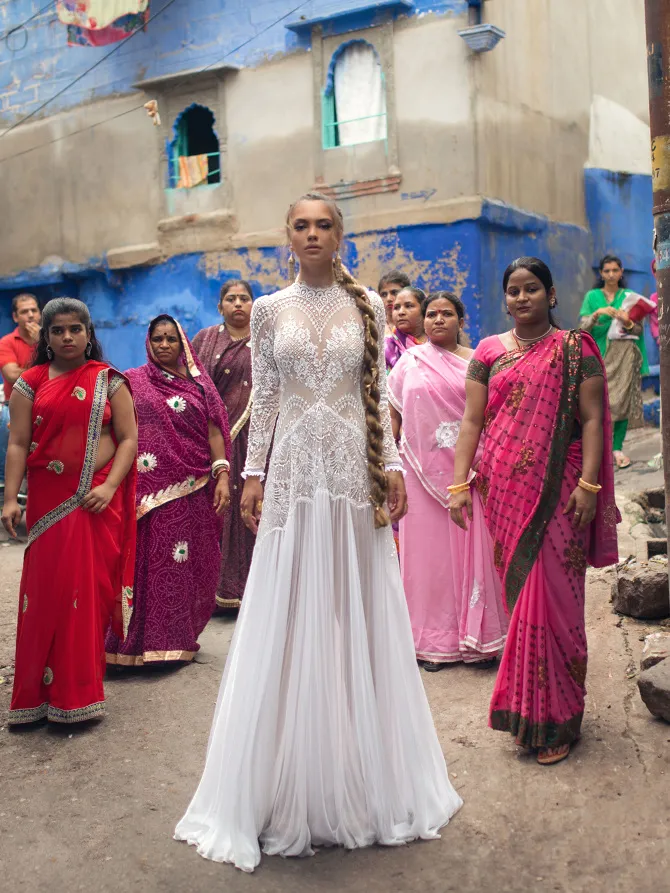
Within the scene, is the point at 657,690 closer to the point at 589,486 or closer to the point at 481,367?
the point at 589,486

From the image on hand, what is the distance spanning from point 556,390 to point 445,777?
1555mm

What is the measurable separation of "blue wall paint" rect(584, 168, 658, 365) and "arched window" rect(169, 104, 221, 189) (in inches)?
206

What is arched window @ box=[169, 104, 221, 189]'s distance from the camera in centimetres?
1417

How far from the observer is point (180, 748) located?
4504mm

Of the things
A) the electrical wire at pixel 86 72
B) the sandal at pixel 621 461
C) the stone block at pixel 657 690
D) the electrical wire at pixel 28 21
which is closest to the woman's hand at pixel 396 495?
the stone block at pixel 657 690

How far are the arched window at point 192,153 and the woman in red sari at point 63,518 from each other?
9.59m

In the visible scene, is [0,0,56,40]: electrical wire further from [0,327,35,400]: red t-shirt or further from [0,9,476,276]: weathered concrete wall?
[0,327,35,400]: red t-shirt

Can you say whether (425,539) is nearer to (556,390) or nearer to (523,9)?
(556,390)

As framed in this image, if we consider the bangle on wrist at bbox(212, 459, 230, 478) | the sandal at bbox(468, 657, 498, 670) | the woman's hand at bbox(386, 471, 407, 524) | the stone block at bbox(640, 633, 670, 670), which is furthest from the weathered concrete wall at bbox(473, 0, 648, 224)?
the woman's hand at bbox(386, 471, 407, 524)

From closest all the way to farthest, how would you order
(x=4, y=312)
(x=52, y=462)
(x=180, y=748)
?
(x=180, y=748), (x=52, y=462), (x=4, y=312)

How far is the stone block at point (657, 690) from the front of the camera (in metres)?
4.21

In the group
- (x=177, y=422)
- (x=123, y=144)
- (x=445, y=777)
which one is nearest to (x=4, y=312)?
(x=123, y=144)

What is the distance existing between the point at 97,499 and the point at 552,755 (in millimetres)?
2286

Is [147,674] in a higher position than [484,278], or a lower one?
lower
